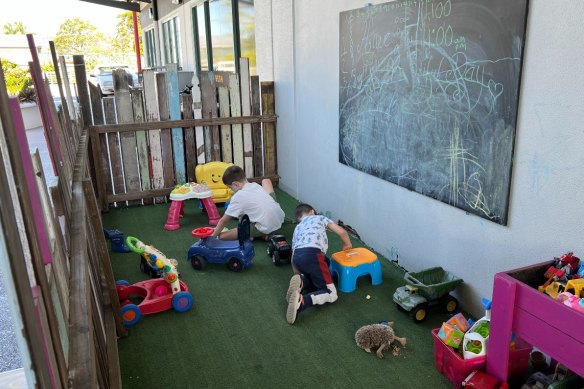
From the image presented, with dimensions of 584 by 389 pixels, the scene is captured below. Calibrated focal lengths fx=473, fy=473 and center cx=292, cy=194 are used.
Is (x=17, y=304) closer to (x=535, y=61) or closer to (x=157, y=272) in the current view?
(x=535, y=61)

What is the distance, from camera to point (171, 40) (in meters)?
18.7

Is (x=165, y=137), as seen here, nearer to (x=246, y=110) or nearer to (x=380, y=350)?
(x=246, y=110)

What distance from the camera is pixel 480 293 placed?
3.71m

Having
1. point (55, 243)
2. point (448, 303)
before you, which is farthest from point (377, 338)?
point (55, 243)

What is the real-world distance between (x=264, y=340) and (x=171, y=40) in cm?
1730

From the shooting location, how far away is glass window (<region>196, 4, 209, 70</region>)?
13.3 meters

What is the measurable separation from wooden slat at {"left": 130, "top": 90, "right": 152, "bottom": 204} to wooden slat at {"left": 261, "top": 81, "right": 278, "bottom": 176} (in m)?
1.86

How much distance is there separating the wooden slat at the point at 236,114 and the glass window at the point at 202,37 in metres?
6.59

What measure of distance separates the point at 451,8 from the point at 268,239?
121 inches

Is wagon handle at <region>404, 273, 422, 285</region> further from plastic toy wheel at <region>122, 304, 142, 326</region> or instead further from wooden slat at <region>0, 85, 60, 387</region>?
wooden slat at <region>0, 85, 60, 387</region>

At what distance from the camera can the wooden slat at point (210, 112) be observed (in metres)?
7.15

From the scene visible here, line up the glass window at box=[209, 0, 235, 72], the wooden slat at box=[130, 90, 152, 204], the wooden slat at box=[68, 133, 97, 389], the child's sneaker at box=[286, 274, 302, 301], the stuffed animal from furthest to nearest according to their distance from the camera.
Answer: the glass window at box=[209, 0, 235, 72] < the wooden slat at box=[130, 90, 152, 204] < the child's sneaker at box=[286, 274, 302, 301] < the stuffed animal < the wooden slat at box=[68, 133, 97, 389]

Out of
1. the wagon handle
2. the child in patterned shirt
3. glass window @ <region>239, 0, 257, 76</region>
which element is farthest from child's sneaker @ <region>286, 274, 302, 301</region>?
glass window @ <region>239, 0, 257, 76</region>

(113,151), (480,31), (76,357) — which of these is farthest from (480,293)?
(113,151)
